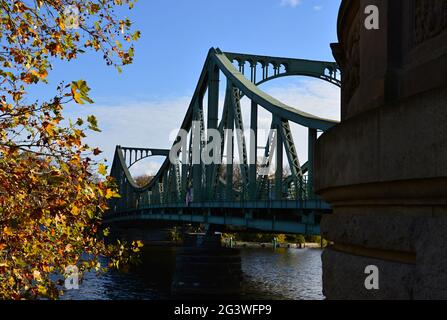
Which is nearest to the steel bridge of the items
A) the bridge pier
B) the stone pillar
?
the bridge pier

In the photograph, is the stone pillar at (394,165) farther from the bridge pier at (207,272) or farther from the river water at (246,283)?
the bridge pier at (207,272)

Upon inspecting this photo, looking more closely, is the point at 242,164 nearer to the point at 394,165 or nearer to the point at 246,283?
the point at 246,283

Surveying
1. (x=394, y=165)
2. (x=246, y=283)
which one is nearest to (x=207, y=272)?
(x=246, y=283)

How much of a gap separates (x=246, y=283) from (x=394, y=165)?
130 ft

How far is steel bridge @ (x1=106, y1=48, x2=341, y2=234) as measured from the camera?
2627 centimetres

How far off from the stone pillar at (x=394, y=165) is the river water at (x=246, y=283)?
28.0 metres

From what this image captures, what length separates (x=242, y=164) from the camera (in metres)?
39.2

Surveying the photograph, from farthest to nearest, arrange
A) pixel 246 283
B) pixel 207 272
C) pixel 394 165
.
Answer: pixel 246 283
pixel 207 272
pixel 394 165

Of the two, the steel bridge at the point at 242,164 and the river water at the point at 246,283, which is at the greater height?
the steel bridge at the point at 242,164

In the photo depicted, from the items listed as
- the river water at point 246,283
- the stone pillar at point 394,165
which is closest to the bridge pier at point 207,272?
the river water at point 246,283

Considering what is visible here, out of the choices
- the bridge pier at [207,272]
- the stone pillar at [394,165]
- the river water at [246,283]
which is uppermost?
the stone pillar at [394,165]

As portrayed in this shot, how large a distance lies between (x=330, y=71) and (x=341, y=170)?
58.3 m

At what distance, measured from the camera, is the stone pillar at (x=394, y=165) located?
10.6ft
